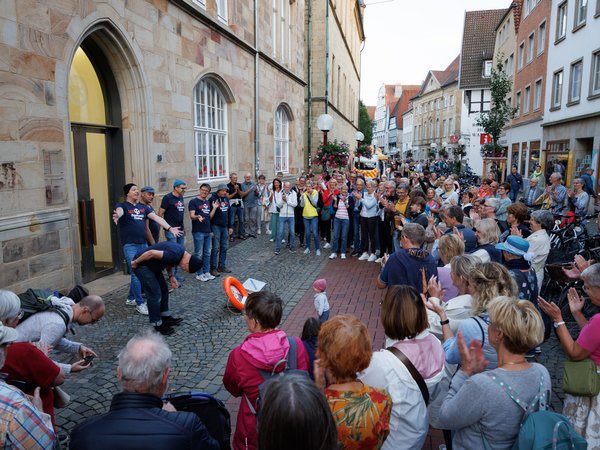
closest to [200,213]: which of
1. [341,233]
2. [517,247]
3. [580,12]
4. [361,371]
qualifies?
[341,233]

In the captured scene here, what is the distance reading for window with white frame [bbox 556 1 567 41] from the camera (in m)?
21.2

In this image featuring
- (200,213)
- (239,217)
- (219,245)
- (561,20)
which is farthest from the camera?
(561,20)

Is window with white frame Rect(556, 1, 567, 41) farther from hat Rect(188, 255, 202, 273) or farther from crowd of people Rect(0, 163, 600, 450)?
hat Rect(188, 255, 202, 273)

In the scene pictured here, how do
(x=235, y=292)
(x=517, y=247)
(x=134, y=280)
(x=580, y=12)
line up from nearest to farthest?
(x=517, y=247) → (x=134, y=280) → (x=235, y=292) → (x=580, y=12)

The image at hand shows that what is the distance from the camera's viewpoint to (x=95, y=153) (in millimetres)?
8469

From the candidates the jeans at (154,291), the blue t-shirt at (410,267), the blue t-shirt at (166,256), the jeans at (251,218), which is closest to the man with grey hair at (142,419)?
the blue t-shirt at (410,267)

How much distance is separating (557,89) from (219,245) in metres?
20.3

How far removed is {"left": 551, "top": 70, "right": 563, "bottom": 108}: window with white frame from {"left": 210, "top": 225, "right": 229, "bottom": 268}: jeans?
1931cm

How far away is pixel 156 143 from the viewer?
926 centimetres

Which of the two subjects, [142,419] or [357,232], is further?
[357,232]

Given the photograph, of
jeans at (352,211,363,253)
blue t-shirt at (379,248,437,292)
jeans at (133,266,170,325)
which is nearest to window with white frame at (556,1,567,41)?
jeans at (352,211,363,253)

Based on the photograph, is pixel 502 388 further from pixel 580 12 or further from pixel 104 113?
pixel 580 12

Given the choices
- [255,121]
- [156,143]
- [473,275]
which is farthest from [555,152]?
[473,275]

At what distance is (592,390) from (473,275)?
3.31 ft
